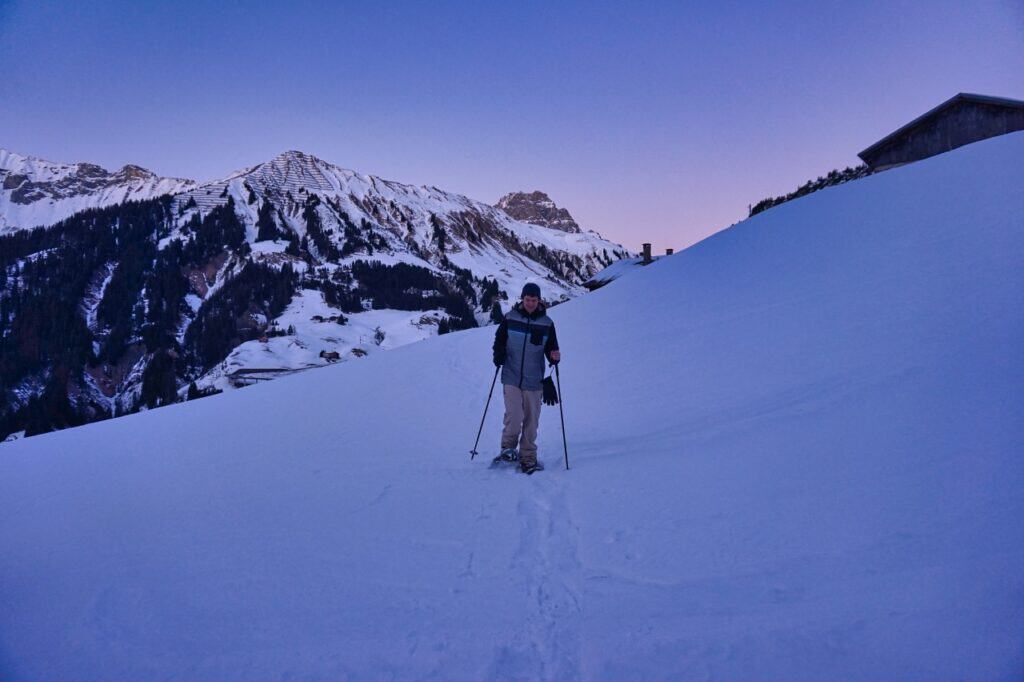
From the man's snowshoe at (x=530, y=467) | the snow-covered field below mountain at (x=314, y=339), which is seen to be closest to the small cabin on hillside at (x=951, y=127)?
the man's snowshoe at (x=530, y=467)

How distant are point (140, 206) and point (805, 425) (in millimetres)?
232142

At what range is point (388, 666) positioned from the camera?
9.94 ft

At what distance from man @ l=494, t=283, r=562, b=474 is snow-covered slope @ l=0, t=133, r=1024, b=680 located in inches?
28.7

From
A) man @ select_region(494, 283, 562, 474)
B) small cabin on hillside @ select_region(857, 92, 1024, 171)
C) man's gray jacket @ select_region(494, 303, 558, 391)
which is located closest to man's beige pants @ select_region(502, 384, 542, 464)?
man @ select_region(494, 283, 562, 474)

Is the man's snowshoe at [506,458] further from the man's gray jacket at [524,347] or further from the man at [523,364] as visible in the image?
the man's gray jacket at [524,347]

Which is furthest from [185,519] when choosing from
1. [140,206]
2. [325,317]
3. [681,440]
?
[140,206]

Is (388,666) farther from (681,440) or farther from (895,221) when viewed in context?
(895,221)

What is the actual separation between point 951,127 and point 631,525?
91.7 feet

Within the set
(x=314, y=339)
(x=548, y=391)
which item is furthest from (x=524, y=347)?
(x=314, y=339)

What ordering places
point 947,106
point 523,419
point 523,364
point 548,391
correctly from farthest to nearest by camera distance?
point 947,106
point 548,391
point 523,419
point 523,364

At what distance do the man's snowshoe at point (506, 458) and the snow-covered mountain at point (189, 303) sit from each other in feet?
289

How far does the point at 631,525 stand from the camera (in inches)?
187

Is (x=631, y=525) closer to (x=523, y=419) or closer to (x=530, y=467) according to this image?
(x=530, y=467)

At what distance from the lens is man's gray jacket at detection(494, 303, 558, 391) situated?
23.3ft
